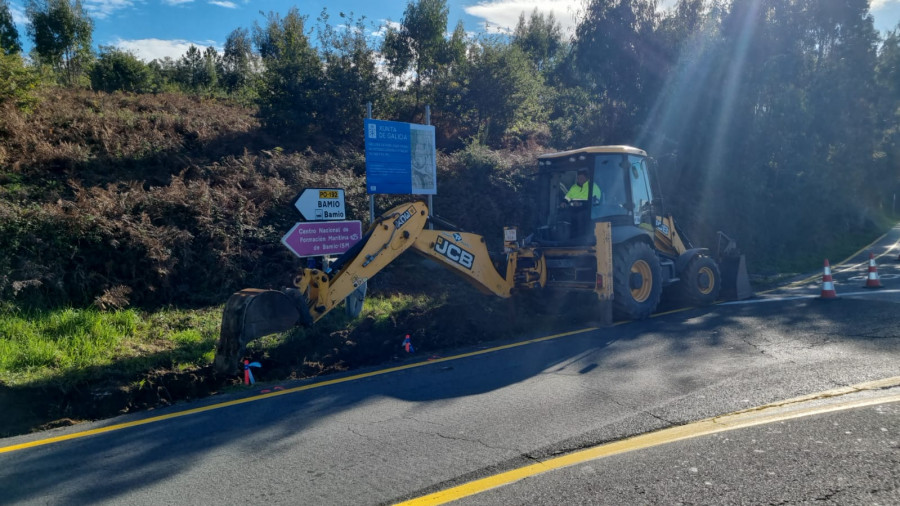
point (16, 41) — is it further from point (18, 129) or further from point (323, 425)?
point (323, 425)

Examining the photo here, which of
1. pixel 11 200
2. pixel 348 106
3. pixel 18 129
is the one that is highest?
pixel 348 106

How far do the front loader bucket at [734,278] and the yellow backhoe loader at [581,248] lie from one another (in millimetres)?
445

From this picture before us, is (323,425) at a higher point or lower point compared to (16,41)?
lower

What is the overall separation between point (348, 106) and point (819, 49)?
21.0 m

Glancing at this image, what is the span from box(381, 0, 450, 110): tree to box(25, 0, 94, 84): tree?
40.6 ft

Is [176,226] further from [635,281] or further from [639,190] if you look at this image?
[639,190]

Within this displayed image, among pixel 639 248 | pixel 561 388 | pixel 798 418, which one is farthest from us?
pixel 639 248

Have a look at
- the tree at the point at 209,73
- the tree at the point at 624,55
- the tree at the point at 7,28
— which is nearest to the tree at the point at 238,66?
the tree at the point at 209,73

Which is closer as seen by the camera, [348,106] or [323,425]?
[323,425]

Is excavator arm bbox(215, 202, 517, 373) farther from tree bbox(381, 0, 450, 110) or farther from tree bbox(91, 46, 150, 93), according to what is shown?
tree bbox(91, 46, 150, 93)

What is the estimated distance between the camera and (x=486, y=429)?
5.51 m

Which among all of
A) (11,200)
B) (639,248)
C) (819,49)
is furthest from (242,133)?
(819,49)

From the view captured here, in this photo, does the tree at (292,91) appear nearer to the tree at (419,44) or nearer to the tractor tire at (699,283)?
the tree at (419,44)

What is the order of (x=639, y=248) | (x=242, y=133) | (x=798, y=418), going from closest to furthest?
(x=798, y=418), (x=639, y=248), (x=242, y=133)
